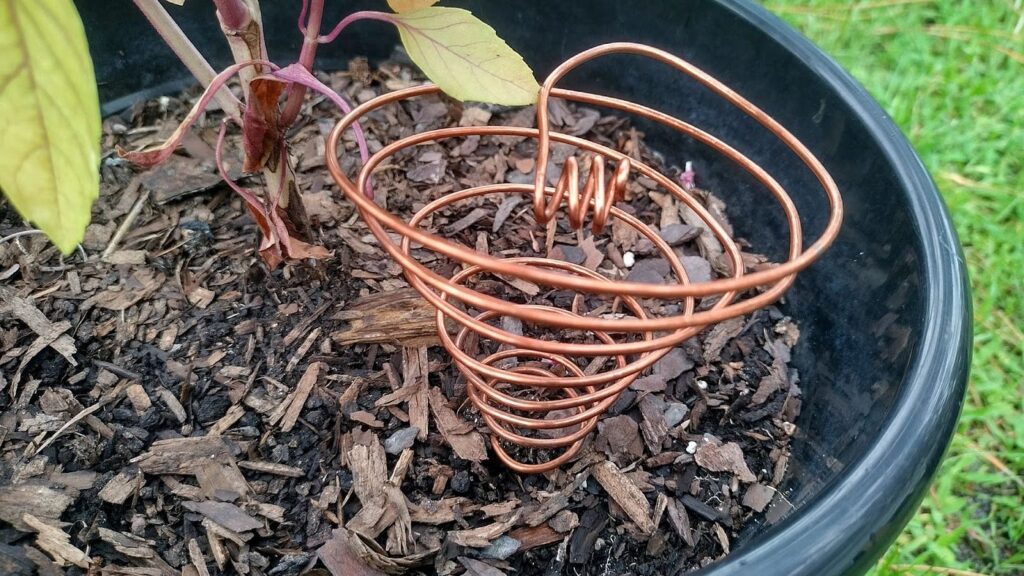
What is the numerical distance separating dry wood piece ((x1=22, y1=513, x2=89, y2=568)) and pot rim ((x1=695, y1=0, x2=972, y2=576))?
54cm

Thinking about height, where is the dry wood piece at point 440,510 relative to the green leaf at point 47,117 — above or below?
below

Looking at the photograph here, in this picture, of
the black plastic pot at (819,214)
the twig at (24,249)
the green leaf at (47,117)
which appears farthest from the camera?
the twig at (24,249)

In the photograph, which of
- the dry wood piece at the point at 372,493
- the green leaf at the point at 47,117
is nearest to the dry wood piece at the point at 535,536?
the dry wood piece at the point at 372,493

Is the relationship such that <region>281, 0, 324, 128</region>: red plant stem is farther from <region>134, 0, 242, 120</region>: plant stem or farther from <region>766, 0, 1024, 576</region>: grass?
<region>766, 0, 1024, 576</region>: grass

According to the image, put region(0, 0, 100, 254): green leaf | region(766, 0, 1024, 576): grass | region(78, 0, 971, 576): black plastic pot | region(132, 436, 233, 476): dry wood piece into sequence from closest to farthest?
region(0, 0, 100, 254): green leaf < region(78, 0, 971, 576): black plastic pot < region(132, 436, 233, 476): dry wood piece < region(766, 0, 1024, 576): grass

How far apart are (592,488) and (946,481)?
1.93 feet

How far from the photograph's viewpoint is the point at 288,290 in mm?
839

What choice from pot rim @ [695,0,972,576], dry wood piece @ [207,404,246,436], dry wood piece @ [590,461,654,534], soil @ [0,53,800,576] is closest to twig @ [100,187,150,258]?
soil @ [0,53,800,576]

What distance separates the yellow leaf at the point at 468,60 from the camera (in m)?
0.57

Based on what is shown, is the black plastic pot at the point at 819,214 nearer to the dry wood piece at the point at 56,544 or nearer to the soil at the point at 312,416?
the soil at the point at 312,416

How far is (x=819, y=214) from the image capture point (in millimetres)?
857

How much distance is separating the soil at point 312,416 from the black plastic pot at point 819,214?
0.07 meters

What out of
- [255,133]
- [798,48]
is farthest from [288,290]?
[798,48]

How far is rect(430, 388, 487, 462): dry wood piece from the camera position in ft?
2.39
